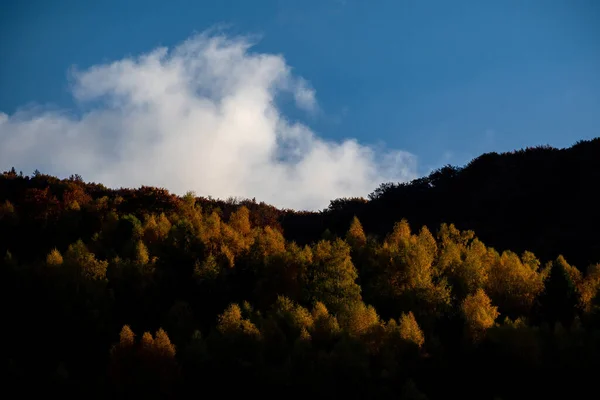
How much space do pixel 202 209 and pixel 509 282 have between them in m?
39.8

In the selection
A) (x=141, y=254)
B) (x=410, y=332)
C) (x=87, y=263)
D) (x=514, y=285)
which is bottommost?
(x=410, y=332)

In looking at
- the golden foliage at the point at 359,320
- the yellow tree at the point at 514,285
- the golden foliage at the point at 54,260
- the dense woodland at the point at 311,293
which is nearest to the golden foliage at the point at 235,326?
the dense woodland at the point at 311,293

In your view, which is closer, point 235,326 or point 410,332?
point 410,332

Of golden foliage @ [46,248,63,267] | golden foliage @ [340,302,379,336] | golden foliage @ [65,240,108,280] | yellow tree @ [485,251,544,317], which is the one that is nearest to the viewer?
golden foliage @ [340,302,379,336]

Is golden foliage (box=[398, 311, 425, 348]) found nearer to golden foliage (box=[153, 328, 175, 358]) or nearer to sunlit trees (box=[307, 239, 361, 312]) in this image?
sunlit trees (box=[307, 239, 361, 312])

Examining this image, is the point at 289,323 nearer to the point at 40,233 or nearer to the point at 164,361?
the point at 164,361

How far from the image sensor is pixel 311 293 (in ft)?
171

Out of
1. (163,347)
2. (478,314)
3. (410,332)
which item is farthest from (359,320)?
(163,347)

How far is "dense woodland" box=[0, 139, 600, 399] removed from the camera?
41.2m

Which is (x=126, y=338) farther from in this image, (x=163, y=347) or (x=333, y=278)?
(x=333, y=278)

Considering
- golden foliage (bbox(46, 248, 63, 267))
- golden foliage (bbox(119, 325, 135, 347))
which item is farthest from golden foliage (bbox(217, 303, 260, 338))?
golden foliage (bbox(46, 248, 63, 267))

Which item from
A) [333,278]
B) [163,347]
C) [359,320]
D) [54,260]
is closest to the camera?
[163,347]

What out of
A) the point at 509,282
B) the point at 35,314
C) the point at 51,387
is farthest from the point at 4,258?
the point at 509,282

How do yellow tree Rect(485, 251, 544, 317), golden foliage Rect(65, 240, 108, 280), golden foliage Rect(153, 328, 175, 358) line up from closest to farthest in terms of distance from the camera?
golden foliage Rect(153, 328, 175, 358), yellow tree Rect(485, 251, 544, 317), golden foliage Rect(65, 240, 108, 280)
